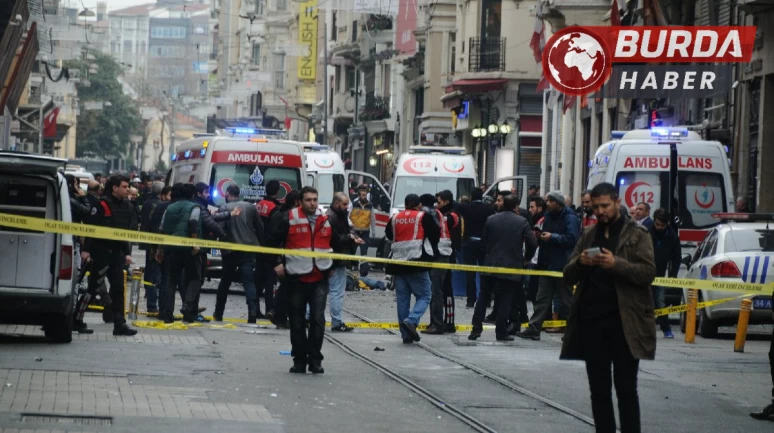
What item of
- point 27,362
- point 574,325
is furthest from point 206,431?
point 27,362

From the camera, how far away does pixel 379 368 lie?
14625 mm

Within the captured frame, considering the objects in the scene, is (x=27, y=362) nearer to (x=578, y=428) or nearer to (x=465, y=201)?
(x=578, y=428)

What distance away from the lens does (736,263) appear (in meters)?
19.0

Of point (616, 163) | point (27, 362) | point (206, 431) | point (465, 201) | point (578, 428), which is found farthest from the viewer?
point (465, 201)

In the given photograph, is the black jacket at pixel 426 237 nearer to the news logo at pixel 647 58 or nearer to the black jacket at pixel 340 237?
the black jacket at pixel 340 237

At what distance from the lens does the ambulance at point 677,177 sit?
2366 cm

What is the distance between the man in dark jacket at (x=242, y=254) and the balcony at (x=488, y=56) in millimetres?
29792

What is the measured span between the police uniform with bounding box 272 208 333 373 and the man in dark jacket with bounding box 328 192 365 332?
0.38m

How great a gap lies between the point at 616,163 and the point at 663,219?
3.57 m

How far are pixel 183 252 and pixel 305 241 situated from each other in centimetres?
454

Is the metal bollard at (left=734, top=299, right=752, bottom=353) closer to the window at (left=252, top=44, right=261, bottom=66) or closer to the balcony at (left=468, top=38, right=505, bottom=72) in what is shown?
the balcony at (left=468, top=38, right=505, bottom=72)

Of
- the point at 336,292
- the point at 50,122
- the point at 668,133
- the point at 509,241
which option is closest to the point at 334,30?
the point at 50,122

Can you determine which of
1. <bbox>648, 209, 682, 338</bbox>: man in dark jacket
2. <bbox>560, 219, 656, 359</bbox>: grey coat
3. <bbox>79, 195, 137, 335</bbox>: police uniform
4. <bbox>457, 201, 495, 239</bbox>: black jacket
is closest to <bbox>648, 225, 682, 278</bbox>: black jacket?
<bbox>648, 209, 682, 338</bbox>: man in dark jacket

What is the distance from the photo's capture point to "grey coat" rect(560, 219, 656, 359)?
30.0 feet
